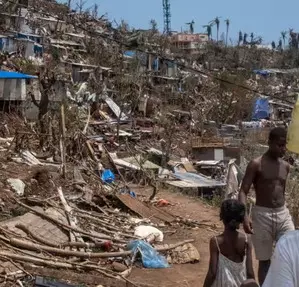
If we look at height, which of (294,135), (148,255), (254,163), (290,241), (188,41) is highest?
(188,41)

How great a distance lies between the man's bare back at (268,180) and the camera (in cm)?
502

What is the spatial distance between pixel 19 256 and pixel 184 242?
2704mm

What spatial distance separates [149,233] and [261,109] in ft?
81.2

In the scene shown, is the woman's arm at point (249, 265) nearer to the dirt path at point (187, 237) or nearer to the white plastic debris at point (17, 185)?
the dirt path at point (187, 237)

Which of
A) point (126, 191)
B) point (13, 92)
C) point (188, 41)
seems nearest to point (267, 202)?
point (126, 191)

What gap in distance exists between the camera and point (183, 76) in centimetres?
3675

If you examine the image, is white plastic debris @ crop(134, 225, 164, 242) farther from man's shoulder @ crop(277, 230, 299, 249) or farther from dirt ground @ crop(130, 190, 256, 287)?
man's shoulder @ crop(277, 230, 299, 249)

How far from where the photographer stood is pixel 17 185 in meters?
9.58

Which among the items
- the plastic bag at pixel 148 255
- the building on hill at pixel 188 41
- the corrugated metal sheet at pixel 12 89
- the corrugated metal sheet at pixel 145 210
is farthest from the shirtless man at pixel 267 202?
the building on hill at pixel 188 41

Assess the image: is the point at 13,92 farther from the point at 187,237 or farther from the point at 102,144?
the point at 187,237

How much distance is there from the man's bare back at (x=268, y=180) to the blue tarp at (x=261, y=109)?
26754mm

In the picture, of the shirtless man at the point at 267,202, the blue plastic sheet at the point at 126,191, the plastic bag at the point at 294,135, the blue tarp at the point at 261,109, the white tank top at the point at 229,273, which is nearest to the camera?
the plastic bag at the point at 294,135

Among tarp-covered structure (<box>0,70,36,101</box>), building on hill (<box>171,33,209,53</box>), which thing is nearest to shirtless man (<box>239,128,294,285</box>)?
tarp-covered structure (<box>0,70,36,101</box>)

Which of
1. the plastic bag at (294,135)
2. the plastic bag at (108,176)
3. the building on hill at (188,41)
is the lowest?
the plastic bag at (108,176)
